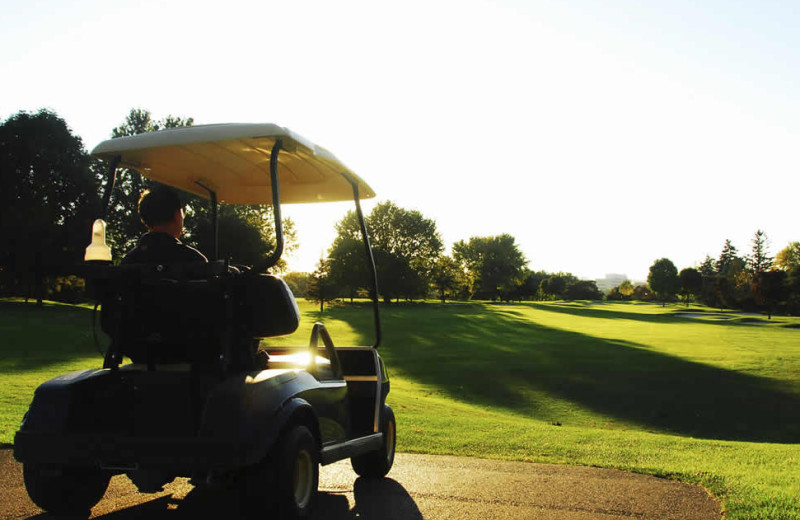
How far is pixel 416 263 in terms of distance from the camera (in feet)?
244

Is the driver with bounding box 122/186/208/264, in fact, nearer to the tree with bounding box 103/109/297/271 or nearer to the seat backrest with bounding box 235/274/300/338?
the seat backrest with bounding box 235/274/300/338

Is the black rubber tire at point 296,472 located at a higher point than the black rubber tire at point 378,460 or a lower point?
higher

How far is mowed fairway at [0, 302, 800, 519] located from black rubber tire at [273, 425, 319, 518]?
2.98 m

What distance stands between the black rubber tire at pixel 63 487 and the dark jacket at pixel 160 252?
1275 millimetres

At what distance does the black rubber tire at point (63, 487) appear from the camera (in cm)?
373

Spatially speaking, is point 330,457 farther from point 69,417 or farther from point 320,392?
point 69,417

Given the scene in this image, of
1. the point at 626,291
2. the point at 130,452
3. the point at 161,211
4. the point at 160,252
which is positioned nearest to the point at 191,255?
the point at 160,252

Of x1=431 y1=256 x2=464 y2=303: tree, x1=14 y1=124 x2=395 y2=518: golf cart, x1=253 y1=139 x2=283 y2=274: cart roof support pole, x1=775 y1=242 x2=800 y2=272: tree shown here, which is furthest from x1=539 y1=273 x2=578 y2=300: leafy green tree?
x1=14 y1=124 x2=395 y2=518: golf cart

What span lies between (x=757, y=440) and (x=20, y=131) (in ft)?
139

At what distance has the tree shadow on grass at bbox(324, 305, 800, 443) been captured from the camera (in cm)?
1527

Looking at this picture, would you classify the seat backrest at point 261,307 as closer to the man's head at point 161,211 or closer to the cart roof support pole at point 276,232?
the cart roof support pole at point 276,232

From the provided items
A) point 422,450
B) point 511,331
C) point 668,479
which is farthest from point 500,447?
point 511,331

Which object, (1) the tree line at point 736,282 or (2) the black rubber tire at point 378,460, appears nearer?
(2) the black rubber tire at point 378,460

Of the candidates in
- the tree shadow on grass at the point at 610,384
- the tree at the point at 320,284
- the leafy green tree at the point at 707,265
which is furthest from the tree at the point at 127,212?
the leafy green tree at the point at 707,265
